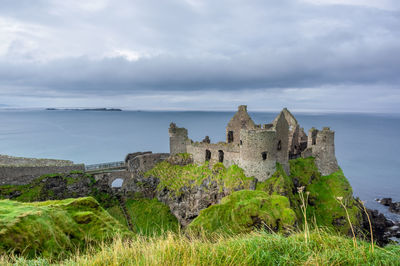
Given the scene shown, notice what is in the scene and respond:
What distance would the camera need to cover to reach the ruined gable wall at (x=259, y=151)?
947 inches

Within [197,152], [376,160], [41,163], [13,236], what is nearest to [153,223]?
[197,152]

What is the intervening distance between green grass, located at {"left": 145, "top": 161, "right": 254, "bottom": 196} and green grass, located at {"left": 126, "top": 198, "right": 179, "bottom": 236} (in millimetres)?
2674

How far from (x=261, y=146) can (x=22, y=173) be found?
100 feet

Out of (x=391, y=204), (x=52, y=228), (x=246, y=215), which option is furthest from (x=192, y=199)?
(x=391, y=204)

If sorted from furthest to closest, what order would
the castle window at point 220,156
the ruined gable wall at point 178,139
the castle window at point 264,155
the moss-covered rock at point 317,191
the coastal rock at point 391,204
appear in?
the coastal rock at point 391,204
the ruined gable wall at point 178,139
the castle window at point 220,156
the castle window at point 264,155
the moss-covered rock at point 317,191

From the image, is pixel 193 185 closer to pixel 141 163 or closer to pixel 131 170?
pixel 141 163

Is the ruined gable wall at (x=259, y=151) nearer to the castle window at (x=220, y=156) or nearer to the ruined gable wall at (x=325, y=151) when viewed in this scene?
the castle window at (x=220, y=156)

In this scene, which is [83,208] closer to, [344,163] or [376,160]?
[344,163]

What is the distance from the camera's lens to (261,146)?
2416 cm

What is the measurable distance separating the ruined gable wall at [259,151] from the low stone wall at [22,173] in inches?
1025

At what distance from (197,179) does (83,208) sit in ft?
68.8

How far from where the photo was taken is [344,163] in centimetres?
8319

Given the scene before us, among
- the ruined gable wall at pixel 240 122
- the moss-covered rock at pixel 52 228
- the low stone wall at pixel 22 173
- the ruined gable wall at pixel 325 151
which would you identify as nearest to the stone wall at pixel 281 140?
the ruined gable wall at pixel 240 122

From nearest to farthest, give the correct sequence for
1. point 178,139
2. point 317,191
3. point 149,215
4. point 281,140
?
1. point 281,140
2. point 317,191
3. point 149,215
4. point 178,139
